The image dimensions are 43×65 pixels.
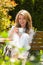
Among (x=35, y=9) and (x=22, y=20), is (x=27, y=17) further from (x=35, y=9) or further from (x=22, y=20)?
(x=35, y=9)

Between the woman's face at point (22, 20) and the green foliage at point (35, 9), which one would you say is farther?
the green foliage at point (35, 9)

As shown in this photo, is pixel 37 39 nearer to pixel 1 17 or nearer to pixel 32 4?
pixel 1 17

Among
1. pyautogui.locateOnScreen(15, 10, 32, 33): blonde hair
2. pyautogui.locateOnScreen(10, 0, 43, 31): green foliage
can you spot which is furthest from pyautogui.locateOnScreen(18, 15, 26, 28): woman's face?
pyautogui.locateOnScreen(10, 0, 43, 31): green foliage

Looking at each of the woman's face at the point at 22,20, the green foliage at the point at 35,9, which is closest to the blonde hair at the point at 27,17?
the woman's face at the point at 22,20

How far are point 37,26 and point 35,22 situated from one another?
5.7 inches

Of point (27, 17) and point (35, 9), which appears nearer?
point (27, 17)

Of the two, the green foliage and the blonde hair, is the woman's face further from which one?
the green foliage

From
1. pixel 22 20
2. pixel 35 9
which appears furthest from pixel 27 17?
pixel 35 9

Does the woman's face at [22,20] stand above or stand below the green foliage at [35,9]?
above

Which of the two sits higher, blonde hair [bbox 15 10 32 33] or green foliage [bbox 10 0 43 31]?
blonde hair [bbox 15 10 32 33]

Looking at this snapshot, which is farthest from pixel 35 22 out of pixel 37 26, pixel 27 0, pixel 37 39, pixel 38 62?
pixel 38 62

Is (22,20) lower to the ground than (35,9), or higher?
higher

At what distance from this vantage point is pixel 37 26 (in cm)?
957

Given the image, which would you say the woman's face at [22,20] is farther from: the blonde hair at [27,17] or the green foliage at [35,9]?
the green foliage at [35,9]
